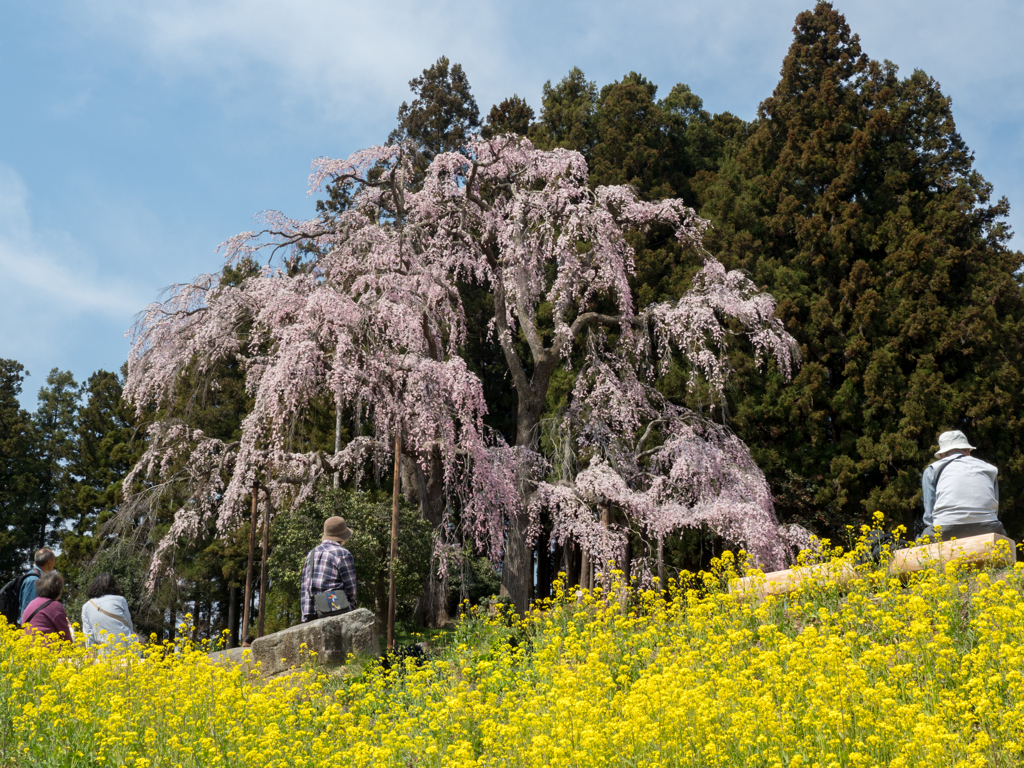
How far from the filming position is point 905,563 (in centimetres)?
662

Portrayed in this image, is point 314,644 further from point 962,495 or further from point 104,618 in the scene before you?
point 962,495

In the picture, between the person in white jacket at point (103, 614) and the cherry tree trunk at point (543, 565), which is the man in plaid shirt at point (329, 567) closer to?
the person in white jacket at point (103, 614)

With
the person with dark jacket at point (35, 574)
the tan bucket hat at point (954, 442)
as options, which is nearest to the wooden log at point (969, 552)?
the tan bucket hat at point (954, 442)

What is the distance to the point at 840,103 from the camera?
17484 mm

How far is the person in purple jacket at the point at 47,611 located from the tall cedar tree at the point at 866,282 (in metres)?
11.6

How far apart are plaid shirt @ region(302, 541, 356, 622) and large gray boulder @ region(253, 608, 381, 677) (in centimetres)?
24

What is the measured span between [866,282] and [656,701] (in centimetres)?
1351

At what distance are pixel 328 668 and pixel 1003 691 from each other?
5344mm

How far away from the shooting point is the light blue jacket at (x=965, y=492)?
21.6ft

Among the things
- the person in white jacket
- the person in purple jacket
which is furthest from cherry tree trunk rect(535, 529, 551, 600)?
the person in purple jacket

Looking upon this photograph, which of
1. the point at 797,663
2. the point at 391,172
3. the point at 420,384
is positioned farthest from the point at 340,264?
the point at 797,663

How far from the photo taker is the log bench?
6199 millimetres

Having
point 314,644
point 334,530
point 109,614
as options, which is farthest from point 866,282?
point 109,614

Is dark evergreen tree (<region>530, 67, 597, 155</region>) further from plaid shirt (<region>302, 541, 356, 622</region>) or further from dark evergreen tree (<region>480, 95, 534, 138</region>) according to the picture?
plaid shirt (<region>302, 541, 356, 622</region>)
